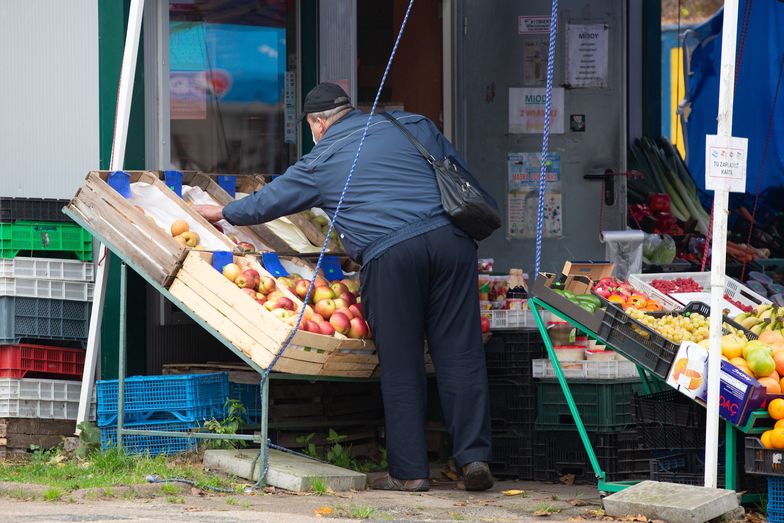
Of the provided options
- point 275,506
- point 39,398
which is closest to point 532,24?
point 39,398

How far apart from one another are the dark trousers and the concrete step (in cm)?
32

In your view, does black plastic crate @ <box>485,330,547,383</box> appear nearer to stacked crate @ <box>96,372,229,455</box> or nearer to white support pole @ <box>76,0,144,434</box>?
stacked crate @ <box>96,372,229,455</box>

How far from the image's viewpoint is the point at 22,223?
8.78 meters

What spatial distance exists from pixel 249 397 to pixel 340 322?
109 cm

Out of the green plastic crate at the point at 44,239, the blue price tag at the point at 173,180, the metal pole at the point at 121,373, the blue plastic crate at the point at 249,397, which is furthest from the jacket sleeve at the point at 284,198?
the green plastic crate at the point at 44,239

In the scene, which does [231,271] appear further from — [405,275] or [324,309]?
[405,275]

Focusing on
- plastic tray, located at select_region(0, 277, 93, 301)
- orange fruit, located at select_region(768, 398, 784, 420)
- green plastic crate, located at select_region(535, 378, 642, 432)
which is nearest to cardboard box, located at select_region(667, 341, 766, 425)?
orange fruit, located at select_region(768, 398, 784, 420)

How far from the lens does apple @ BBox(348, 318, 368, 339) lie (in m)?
7.88

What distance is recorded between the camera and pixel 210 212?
27.6 feet

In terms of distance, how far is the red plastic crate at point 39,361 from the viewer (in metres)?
8.74

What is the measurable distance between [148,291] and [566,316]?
3.13 meters

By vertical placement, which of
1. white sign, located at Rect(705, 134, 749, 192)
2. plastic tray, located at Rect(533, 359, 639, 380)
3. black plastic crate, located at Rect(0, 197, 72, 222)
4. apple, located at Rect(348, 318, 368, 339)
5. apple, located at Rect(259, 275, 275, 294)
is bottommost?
plastic tray, located at Rect(533, 359, 639, 380)

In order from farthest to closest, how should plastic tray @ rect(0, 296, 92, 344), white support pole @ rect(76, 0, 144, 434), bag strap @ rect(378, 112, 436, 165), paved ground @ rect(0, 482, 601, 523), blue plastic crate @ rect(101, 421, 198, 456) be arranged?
1. plastic tray @ rect(0, 296, 92, 344)
2. white support pole @ rect(76, 0, 144, 434)
3. blue plastic crate @ rect(101, 421, 198, 456)
4. bag strap @ rect(378, 112, 436, 165)
5. paved ground @ rect(0, 482, 601, 523)

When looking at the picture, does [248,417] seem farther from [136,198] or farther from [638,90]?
[638,90]
